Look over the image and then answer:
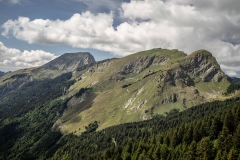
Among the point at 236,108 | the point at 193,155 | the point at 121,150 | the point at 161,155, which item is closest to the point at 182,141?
the point at 161,155

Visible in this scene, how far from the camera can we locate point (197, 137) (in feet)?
464

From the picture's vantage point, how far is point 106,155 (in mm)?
172375

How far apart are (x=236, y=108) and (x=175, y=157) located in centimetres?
5060

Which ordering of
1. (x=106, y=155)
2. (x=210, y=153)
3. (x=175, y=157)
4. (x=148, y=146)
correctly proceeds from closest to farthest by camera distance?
(x=210, y=153)
(x=175, y=157)
(x=148, y=146)
(x=106, y=155)

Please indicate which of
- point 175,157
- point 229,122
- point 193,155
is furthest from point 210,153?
point 229,122

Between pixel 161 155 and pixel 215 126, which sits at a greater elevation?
pixel 215 126

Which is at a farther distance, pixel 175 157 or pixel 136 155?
A: pixel 136 155

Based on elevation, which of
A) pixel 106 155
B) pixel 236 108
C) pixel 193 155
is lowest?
pixel 106 155

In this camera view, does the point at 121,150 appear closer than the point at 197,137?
No

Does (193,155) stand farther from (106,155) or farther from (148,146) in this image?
(106,155)

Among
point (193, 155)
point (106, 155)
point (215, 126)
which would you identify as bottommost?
point (106, 155)

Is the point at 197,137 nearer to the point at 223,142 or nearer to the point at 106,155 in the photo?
the point at 223,142

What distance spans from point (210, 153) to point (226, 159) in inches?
440

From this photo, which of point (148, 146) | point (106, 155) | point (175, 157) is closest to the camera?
point (175, 157)
